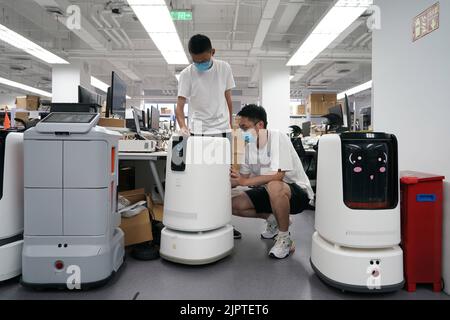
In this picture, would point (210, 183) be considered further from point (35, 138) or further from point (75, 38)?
point (75, 38)

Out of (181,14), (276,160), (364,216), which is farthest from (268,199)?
(181,14)

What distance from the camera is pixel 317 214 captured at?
1.45m

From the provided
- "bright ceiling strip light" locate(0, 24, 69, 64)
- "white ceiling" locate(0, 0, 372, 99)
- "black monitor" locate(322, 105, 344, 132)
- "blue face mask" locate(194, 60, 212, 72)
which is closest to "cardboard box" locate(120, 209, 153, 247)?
"blue face mask" locate(194, 60, 212, 72)

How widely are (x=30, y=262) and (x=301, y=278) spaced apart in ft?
4.26

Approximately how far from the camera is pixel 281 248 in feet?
5.61

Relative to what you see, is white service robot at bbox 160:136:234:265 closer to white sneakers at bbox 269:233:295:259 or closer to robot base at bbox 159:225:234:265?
robot base at bbox 159:225:234:265

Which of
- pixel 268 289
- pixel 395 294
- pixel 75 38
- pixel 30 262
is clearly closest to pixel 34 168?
pixel 30 262

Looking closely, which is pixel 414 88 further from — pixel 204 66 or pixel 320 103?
pixel 320 103

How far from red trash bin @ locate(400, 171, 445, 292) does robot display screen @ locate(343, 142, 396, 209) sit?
12 centimetres

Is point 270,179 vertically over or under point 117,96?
under

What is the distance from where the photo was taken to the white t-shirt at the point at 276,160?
1.73m

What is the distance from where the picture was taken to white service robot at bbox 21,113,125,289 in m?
1.28

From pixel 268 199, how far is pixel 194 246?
59cm

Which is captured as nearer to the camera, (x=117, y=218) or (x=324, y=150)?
(x=324, y=150)
